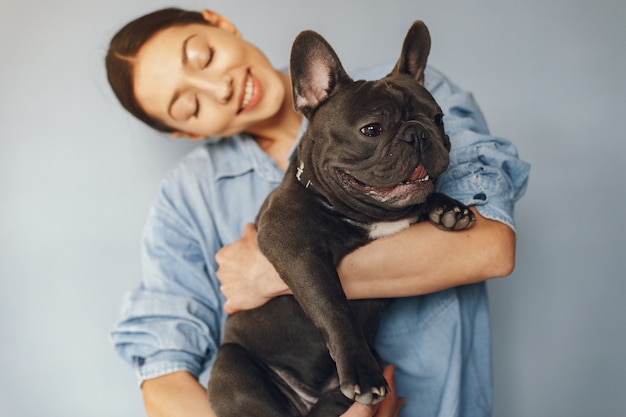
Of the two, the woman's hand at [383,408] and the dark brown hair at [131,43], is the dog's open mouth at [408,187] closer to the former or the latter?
the woman's hand at [383,408]

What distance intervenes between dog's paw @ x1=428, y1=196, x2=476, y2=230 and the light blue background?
3.60 feet

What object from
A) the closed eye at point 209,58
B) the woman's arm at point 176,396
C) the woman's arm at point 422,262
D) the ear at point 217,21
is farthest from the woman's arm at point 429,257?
the ear at point 217,21

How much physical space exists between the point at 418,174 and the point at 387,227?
0.87ft

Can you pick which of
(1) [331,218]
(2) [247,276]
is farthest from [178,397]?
(1) [331,218]

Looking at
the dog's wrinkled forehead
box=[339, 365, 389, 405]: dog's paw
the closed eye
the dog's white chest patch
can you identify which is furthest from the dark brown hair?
Answer: box=[339, 365, 389, 405]: dog's paw

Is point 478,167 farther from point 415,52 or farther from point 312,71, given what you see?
point 312,71

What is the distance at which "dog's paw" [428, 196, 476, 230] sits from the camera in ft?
5.10

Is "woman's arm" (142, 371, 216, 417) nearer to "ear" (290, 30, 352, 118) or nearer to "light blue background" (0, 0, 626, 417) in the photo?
"light blue background" (0, 0, 626, 417)

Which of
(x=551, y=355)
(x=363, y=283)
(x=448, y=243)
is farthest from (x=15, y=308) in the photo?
(x=551, y=355)

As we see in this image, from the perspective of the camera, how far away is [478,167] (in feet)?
5.58

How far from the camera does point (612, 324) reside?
2580 millimetres

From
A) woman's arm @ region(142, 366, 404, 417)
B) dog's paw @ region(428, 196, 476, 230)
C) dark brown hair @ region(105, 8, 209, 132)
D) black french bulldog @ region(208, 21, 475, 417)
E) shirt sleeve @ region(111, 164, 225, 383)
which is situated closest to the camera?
black french bulldog @ region(208, 21, 475, 417)

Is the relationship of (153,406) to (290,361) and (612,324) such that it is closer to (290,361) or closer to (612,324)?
(290,361)

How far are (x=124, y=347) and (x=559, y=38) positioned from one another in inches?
75.9
